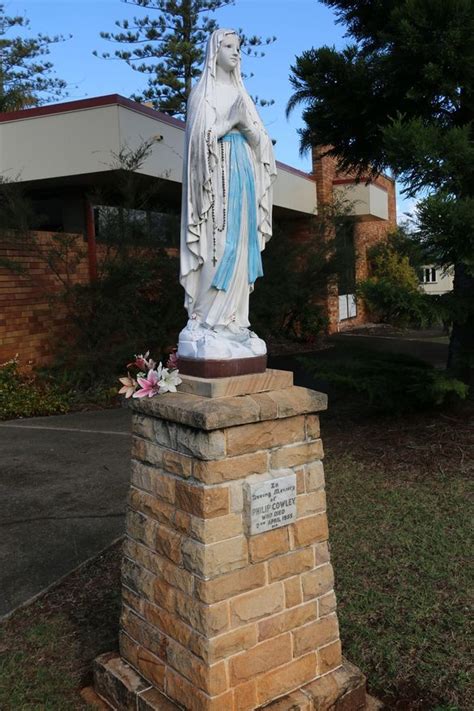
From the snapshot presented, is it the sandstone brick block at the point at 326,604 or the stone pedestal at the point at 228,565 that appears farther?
the sandstone brick block at the point at 326,604

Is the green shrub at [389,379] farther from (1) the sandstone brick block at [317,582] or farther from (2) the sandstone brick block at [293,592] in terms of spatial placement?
(2) the sandstone brick block at [293,592]

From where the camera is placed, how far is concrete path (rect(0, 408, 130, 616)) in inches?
160

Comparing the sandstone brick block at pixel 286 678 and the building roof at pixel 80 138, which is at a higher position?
the building roof at pixel 80 138

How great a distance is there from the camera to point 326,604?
2812 millimetres

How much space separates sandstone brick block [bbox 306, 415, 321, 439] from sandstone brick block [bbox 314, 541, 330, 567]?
490 millimetres

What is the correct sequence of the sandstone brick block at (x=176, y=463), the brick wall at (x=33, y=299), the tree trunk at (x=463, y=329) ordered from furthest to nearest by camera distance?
the brick wall at (x=33, y=299)
the tree trunk at (x=463, y=329)
the sandstone brick block at (x=176, y=463)

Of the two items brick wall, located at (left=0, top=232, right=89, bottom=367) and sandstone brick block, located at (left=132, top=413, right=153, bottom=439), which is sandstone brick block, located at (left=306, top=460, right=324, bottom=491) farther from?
brick wall, located at (left=0, top=232, right=89, bottom=367)

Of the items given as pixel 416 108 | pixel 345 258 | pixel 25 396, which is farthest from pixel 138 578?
pixel 345 258

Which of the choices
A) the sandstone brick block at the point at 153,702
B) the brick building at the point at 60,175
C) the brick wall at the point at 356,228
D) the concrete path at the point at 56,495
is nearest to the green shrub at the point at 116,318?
the brick building at the point at 60,175

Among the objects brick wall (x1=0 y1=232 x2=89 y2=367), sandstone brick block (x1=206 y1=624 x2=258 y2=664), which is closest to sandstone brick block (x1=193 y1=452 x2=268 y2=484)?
sandstone brick block (x1=206 y1=624 x2=258 y2=664)

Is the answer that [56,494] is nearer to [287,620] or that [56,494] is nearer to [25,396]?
[287,620]

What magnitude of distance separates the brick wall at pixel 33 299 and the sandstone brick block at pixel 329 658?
696 cm

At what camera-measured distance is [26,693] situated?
9.46ft

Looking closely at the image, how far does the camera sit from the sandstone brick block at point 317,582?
274 centimetres
